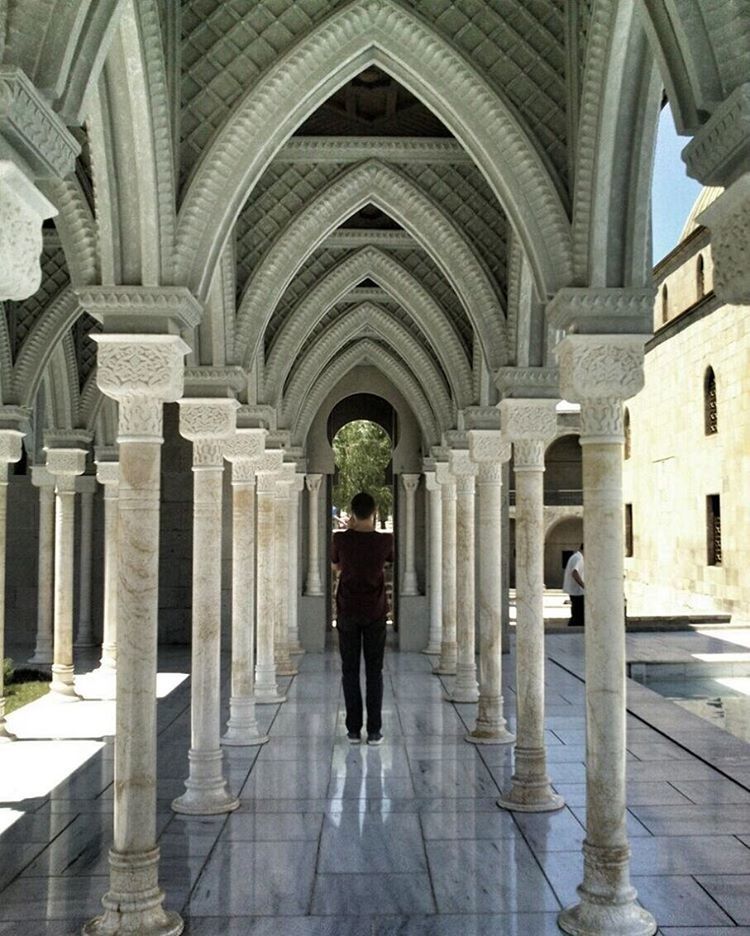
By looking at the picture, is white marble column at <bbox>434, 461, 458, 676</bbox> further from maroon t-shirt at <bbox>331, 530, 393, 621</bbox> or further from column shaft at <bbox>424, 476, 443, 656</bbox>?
maroon t-shirt at <bbox>331, 530, 393, 621</bbox>

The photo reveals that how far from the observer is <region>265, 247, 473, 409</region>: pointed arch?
411 inches

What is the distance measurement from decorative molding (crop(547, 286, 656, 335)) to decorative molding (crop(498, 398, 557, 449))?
6.03 ft

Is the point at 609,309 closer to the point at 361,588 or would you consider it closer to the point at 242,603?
the point at 361,588

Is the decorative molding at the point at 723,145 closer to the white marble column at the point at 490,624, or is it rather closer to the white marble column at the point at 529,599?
the white marble column at the point at 529,599

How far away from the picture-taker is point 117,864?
4465 millimetres

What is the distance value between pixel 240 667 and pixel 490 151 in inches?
194

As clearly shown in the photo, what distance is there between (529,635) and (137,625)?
9.95 feet


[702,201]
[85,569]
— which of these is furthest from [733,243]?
[702,201]

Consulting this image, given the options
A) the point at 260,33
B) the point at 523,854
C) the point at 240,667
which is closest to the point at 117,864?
the point at 523,854

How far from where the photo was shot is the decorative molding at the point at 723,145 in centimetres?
264

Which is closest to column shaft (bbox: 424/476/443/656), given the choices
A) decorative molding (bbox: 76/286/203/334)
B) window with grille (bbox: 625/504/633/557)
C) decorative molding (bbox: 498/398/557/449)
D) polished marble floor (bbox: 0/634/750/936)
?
polished marble floor (bbox: 0/634/750/936)

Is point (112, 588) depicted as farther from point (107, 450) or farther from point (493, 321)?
point (493, 321)

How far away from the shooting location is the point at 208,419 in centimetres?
686

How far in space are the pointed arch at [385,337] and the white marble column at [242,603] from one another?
4810 mm
